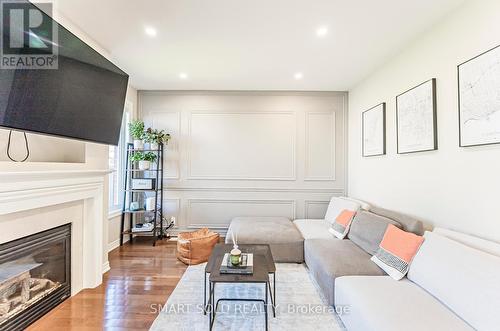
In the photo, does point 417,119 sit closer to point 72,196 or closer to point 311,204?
point 311,204

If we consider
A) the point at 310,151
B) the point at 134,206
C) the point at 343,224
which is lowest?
the point at 343,224

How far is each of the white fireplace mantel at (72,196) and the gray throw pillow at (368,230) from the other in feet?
9.37

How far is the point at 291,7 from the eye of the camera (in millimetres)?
2076

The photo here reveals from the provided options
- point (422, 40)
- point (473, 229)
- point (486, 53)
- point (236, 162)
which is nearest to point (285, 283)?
point (473, 229)

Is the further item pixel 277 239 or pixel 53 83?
pixel 277 239

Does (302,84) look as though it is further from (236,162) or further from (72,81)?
(72,81)

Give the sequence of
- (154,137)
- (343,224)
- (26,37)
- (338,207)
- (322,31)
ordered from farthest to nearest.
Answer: (154,137) < (338,207) < (343,224) < (322,31) < (26,37)

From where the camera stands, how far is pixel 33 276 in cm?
213

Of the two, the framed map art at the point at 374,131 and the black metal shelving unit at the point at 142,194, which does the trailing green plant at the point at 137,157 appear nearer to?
the black metal shelving unit at the point at 142,194

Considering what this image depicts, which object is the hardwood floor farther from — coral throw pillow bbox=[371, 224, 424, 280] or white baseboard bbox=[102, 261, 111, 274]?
coral throw pillow bbox=[371, 224, 424, 280]

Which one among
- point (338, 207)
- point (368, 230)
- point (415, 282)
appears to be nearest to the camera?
point (415, 282)

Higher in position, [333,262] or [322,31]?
[322,31]

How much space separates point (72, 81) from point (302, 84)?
313 cm

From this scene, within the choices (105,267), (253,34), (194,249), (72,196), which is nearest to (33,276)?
(72,196)
